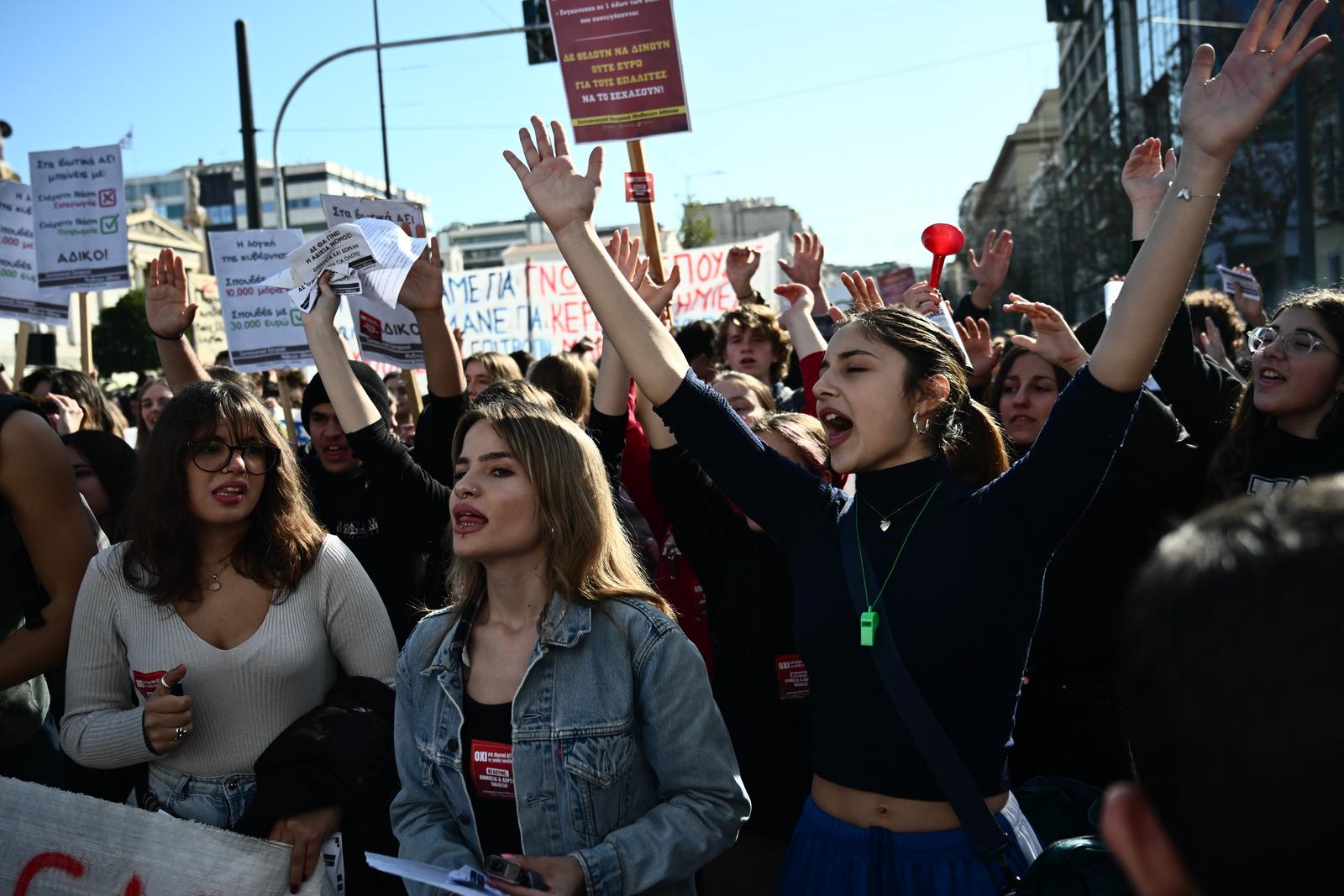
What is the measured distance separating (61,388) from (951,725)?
532cm

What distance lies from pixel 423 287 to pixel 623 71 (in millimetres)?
1875

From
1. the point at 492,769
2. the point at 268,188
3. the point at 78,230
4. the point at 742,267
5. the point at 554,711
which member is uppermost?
the point at 268,188

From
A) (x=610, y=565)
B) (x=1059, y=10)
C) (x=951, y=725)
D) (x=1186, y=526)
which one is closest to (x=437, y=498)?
(x=610, y=565)

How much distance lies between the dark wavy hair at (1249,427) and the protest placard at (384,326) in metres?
3.64

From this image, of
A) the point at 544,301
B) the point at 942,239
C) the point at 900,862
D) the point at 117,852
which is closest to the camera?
the point at 900,862

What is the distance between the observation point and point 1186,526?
0.85 metres

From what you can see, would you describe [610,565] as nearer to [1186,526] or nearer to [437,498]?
[437,498]

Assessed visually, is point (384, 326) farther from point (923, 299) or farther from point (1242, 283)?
point (1242, 283)

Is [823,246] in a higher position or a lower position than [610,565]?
higher

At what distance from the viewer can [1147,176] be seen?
9.17 feet

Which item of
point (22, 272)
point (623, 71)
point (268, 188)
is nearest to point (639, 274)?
point (623, 71)

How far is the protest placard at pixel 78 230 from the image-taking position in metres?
7.66

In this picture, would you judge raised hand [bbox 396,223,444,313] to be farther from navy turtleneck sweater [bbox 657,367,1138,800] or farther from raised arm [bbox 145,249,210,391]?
navy turtleneck sweater [bbox 657,367,1138,800]

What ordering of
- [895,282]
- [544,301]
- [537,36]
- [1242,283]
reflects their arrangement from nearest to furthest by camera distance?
[1242,283], [895,282], [544,301], [537,36]
